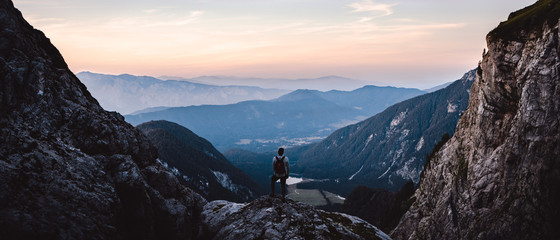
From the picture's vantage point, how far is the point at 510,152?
319 feet

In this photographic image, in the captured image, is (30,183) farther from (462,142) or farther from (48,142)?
(462,142)

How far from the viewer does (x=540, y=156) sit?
300ft

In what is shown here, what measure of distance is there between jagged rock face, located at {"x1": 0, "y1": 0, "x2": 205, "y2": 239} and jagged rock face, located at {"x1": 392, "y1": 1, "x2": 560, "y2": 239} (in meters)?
93.5

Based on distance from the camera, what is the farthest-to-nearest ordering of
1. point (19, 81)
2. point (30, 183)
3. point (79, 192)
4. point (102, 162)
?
point (102, 162) < point (19, 81) < point (79, 192) < point (30, 183)

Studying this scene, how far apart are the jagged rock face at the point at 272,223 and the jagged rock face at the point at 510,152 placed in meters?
78.0

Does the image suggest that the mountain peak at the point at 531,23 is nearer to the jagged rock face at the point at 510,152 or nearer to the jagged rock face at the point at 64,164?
the jagged rock face at the point at 510,152

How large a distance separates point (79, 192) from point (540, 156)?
10553 cm

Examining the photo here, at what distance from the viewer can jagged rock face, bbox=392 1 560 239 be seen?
90.6 meters

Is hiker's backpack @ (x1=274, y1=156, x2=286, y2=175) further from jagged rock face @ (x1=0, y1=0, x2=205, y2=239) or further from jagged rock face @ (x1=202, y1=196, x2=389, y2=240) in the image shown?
jagged rock face @ (x1=0, y1=0, x2=205, y2=239)

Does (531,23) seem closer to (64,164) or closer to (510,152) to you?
(510,152)

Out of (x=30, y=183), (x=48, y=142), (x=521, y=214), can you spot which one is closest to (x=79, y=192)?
(x=30, y=183)

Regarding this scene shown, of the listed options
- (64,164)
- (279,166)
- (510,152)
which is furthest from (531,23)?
(64,164)

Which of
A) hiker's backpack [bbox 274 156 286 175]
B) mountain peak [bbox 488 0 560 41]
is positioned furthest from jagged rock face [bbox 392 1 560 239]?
hiker's backpack [bbox 274 156 286 175]

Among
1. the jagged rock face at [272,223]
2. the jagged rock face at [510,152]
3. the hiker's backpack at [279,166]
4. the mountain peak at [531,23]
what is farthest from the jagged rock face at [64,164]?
the mountain peak at [531,23]
